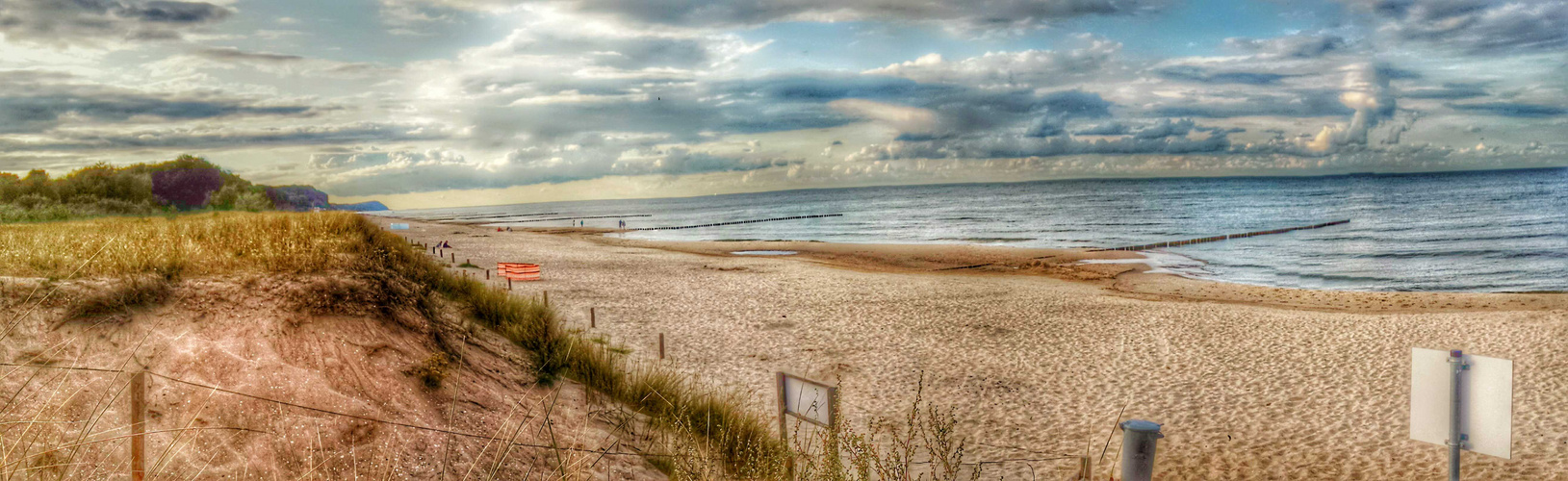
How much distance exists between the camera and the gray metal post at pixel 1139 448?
5.46 m

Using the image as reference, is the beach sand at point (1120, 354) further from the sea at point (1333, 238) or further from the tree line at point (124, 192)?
the tree line at point (124, 192)

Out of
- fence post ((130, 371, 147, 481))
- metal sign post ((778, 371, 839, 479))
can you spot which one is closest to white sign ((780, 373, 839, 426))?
metal sign post ((778, 371, 839, 479))

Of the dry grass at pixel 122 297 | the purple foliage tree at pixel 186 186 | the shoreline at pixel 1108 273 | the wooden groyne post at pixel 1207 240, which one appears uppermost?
the purple foliage tree at pixel 186 186

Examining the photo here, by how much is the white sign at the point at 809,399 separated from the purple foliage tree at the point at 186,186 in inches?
804

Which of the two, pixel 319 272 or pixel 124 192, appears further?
pixel 124 192

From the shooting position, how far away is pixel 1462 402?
4723 mm

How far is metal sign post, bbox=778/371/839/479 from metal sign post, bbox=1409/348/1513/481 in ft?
11.6

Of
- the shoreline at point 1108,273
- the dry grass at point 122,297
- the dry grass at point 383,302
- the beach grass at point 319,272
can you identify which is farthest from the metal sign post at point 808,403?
the shoreline at point 1108,273

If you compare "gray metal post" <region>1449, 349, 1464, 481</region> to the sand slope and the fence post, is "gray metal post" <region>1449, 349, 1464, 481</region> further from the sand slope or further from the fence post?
the fence post

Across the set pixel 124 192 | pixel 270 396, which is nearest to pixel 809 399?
pixel 270 396

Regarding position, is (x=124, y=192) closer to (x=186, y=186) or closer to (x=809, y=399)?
(x=186, y=186)

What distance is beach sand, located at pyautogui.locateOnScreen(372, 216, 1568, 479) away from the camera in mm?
9453

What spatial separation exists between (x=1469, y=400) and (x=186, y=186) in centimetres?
2748

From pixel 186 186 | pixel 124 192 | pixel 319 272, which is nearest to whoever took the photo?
pixel 319 272
